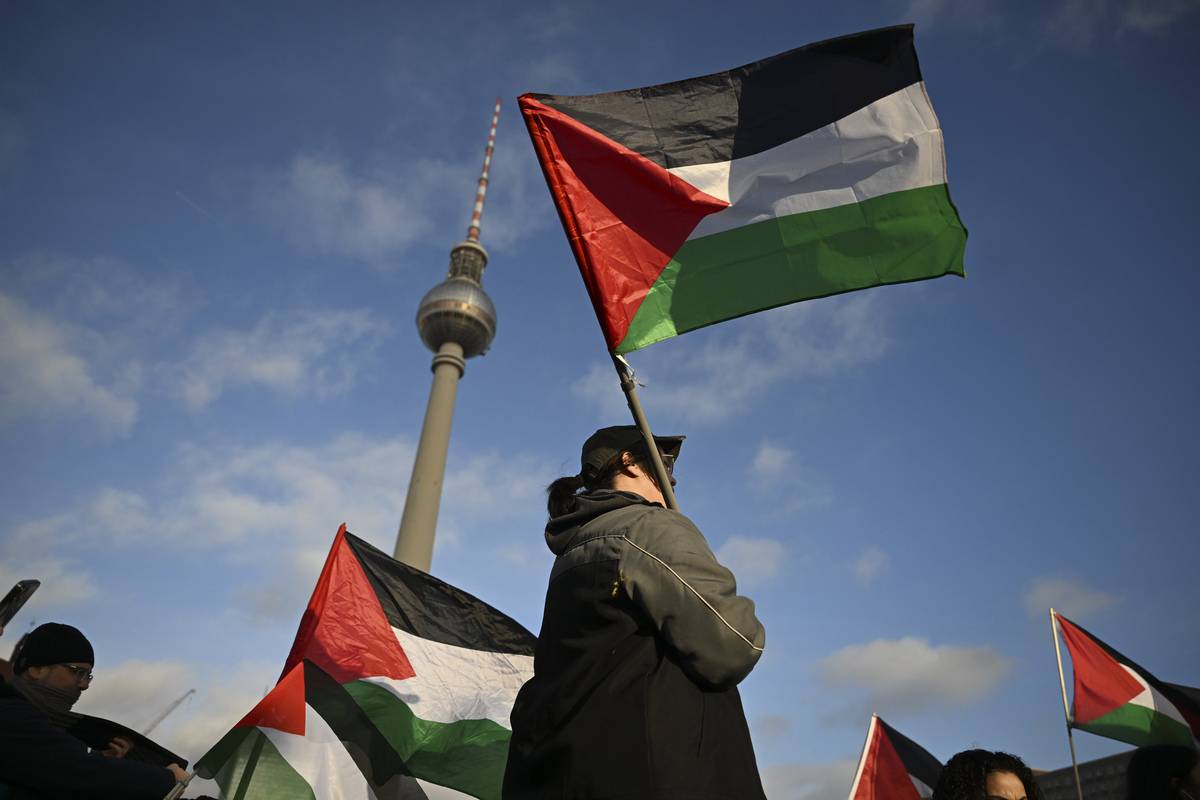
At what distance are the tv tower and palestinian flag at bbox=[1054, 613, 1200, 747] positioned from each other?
32.8 metres

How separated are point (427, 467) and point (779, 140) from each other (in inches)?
1502

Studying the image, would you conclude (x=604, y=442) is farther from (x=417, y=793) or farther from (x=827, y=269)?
(x=417, y=793)

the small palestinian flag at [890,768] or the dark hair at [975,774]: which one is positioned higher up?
the small palestinian flag at [890,768]

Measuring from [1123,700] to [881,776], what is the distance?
266cm

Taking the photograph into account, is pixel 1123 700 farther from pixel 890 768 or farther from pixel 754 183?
pixel 754 183

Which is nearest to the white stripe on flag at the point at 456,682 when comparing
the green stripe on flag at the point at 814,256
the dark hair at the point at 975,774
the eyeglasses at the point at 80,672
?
the eyeglasses at the point at 80,672

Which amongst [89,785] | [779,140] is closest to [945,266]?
[779,140]

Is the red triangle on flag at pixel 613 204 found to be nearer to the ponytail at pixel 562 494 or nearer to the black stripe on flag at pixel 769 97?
the black stripe on flag at pixel 769 97

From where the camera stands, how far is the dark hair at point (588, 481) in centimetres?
301

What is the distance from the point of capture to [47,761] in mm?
3799

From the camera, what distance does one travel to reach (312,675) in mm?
6090

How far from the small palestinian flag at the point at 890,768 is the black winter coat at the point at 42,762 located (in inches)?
313

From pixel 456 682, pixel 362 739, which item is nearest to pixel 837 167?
pixel 456 682

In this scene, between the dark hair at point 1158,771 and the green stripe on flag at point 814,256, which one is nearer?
the green stripe on flag at point 814,256
